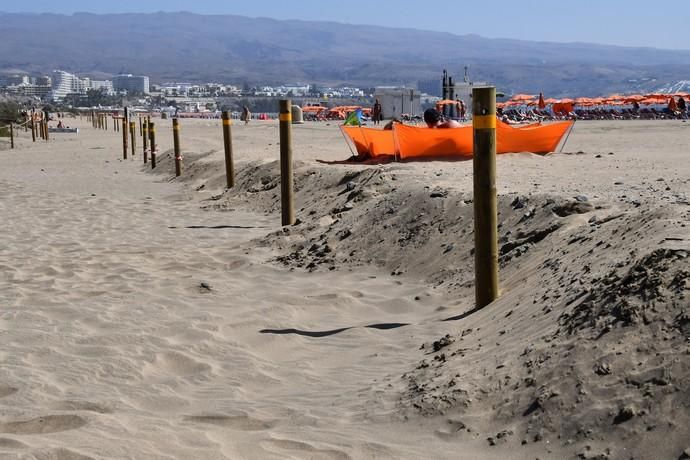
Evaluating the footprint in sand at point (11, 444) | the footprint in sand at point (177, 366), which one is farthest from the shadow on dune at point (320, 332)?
the footprint in sand at point (11, 444)

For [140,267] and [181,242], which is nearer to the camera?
[140,267]

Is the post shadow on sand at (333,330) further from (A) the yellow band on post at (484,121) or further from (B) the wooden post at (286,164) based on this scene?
(B) the wooden post at (286,164)

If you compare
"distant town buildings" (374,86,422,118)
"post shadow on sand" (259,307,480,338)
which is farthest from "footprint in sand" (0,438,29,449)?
"distant town buildings" (374,86,422,118)

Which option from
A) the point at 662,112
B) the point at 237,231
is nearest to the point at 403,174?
the point at 237,231

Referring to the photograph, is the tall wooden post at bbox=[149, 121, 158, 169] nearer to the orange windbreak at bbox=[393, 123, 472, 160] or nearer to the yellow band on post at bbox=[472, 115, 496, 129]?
the orange windbreak at bbox=[393, 123, 472, 160]

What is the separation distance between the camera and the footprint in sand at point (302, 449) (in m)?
3.95

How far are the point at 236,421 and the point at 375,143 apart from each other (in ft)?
39.3

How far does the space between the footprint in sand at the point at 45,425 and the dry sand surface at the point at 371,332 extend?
0.01m

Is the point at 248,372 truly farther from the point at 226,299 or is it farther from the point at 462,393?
the point at 226,299

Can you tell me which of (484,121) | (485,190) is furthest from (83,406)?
(484,121)

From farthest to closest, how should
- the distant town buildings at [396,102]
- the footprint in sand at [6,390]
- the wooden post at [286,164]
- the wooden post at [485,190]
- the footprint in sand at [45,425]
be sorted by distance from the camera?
1. the distant town buildings at [396,102]
2. the wooden post at [286,164]
3. the wooden post at [485,190]
4. the footprint in sand at [6,390]
5. the footprint in sand at [45,425]

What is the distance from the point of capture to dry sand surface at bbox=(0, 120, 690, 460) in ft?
13.1

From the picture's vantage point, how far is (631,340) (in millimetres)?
4227

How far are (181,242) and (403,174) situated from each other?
2.57 metres
